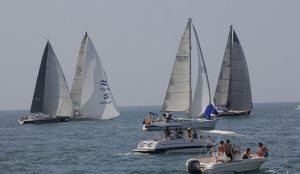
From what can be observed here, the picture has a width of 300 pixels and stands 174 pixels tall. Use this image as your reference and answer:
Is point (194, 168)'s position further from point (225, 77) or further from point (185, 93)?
point (225, 77)

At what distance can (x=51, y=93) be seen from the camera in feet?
342

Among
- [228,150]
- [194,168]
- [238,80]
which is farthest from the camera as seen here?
[238,80]

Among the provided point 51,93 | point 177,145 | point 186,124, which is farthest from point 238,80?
point 177,145

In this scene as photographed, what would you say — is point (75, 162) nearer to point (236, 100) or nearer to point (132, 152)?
point (132, 152)

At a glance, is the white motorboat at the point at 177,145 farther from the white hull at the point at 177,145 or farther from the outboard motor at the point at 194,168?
the outboard motor at the point at 194,168

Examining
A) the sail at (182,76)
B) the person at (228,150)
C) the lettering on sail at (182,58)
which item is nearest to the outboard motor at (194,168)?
the person at (228,150)

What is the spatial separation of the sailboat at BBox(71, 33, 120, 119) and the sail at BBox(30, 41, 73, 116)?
1.94m

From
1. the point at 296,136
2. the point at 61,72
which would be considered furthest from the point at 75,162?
the point at 61,72

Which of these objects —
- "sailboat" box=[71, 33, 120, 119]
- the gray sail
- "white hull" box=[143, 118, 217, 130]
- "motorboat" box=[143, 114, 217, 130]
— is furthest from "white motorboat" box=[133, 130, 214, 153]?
the gray sail

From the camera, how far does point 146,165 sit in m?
44.3

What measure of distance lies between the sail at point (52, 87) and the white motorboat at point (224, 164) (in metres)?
65.8

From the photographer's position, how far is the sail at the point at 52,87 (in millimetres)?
103625

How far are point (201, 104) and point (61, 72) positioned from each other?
35763mm

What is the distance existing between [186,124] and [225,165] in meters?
34.5
